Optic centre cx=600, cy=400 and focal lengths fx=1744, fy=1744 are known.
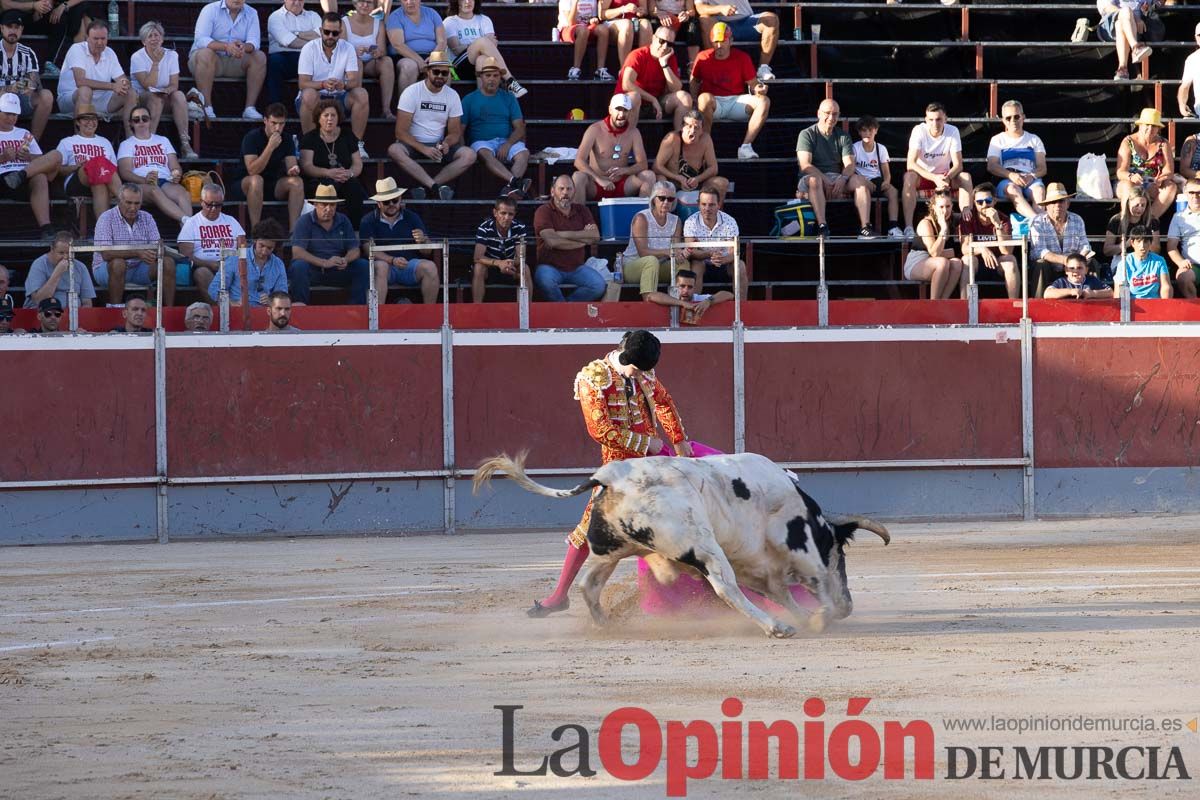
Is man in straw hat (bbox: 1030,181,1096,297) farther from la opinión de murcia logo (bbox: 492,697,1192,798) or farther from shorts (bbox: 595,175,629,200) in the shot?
la opinión de murcia logo (bbox: 492,697,1192,798)

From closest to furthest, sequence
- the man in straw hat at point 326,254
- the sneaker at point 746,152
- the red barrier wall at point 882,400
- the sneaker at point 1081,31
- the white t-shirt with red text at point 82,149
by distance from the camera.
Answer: the man in straw hat at point 326,254 < the red barrier wall at point 882,400 < the white t-shirt with red text at point 82,149 < the sneaker at point 746,152 < the sneaker at point 1081,31

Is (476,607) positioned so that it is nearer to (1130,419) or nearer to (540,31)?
(1130,419)

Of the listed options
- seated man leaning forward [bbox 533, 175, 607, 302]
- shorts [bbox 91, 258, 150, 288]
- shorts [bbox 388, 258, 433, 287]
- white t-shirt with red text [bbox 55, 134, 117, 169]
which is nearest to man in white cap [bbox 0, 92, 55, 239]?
white t-shirt with red text [bbox 55, 134, 117, 169]

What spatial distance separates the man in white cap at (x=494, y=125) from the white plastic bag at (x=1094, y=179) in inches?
188

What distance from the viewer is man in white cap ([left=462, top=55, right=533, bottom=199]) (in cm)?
1405

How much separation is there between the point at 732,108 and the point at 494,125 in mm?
2116

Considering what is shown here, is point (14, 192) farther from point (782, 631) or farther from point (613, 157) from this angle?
point (782, 631)

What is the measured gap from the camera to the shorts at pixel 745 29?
51.2ft

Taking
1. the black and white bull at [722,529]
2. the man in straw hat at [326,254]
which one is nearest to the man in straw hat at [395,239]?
the man in straw hat at [326,254]

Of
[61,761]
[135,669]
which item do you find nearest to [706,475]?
[135,669]

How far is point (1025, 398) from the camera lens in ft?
42.9

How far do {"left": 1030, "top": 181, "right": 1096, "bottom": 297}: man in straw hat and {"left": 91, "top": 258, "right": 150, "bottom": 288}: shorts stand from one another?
21.5 feet

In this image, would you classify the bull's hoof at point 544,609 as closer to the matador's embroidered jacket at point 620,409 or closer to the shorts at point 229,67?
the matador's embroidered jacket at point 620,409

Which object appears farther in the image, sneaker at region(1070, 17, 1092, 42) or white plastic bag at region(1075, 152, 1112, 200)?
sneaker at region(1070, 17, 1092, 42)
